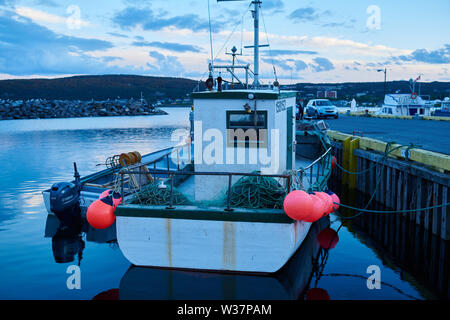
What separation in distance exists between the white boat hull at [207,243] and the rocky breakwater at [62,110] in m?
98.8

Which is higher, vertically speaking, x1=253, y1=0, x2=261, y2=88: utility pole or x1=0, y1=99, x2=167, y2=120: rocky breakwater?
x1=253, y1=0, x2=261, y2=88: utility pole

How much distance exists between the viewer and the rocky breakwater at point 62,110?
98762 millimetres

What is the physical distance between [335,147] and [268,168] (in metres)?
13.3

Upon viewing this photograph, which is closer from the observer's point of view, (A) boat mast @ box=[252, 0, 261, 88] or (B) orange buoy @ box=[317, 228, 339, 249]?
(B) orange buoy @ box=[317, 228, 339, 249]

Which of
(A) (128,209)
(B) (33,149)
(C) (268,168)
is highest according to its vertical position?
(C) (268,168)

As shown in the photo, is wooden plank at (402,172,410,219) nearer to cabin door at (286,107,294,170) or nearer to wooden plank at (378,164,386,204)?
wooden plank at (378,164,386,204)

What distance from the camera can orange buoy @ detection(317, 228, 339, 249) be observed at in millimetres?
12766

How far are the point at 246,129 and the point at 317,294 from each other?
13.2 ft

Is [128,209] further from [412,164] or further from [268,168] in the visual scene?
[412,164]

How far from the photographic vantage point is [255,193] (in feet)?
28.6

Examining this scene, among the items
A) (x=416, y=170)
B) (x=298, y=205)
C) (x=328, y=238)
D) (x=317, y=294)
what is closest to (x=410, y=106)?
(x=416, y=170)

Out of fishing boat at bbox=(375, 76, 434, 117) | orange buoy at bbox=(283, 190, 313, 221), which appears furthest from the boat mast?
fishing boat at bbox=(375, 76, 434, 117)

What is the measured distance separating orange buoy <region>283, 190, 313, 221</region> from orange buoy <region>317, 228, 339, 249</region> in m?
5.19
